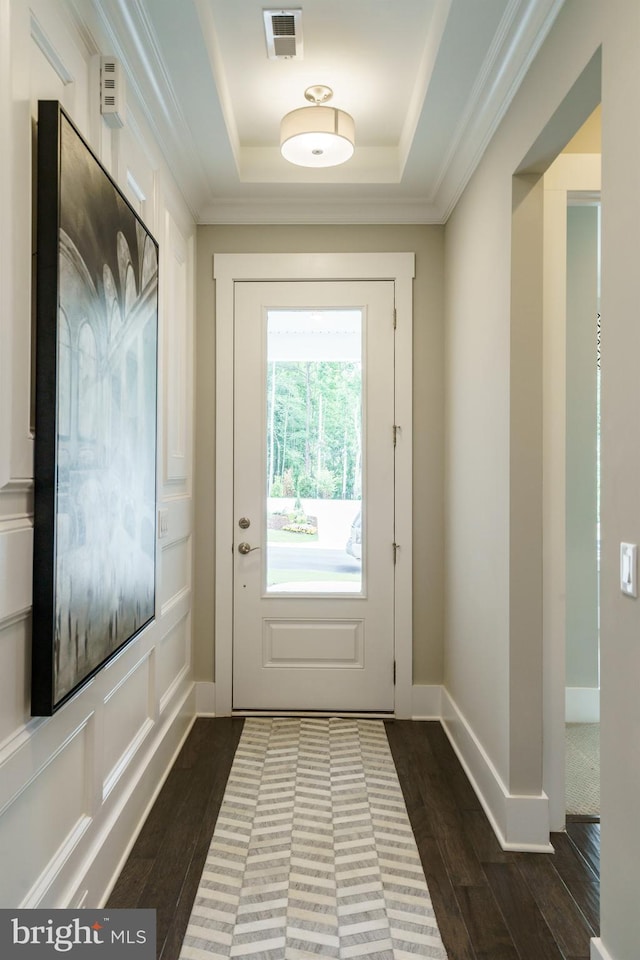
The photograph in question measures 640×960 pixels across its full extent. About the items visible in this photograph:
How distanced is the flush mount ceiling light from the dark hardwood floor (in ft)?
8.48

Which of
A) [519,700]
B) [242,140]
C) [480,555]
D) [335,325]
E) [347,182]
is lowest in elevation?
[519,700]

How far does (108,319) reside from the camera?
5.61 feet

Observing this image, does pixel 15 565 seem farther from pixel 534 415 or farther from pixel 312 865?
pixel 534 415

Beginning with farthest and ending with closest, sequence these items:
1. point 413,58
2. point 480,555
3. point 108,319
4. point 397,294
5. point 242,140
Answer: point 397,294, point 242,140, point 480,555, point 413,58, point 108,319

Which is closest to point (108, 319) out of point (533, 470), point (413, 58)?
point (533, 470)

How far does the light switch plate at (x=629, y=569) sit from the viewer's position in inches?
51.8

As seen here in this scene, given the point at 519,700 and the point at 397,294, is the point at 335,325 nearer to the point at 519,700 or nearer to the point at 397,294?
the point at 397,294

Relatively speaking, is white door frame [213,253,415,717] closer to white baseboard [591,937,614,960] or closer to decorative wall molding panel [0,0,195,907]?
decorative wall molding panel [0,0,195,907]

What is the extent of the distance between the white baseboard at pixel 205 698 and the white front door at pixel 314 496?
0.12m

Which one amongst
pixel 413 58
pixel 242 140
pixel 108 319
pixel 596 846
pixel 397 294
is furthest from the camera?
pixel 397 294

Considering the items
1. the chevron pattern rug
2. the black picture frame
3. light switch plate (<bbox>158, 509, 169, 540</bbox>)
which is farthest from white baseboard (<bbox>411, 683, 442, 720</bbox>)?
the black picture frame

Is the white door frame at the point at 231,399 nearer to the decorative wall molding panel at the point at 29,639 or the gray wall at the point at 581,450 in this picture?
the decorative wall molding panel at the point at 29,639

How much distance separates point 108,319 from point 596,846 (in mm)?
2276

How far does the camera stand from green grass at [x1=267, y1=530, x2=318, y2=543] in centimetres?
330
